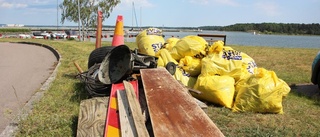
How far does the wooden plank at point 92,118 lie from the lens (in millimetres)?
3306

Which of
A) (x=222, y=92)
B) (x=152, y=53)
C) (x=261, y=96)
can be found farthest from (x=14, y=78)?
(x=261, y=96)

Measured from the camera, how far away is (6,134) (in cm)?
349

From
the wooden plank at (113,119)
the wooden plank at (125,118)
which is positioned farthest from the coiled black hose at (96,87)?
the wooden plank at (125,118)

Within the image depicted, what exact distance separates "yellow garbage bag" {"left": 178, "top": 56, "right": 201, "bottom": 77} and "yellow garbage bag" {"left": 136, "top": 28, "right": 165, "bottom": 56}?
128 cm

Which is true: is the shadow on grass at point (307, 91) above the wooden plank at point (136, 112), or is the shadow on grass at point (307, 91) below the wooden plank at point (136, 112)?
below

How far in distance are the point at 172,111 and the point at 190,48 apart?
2620 millimetres

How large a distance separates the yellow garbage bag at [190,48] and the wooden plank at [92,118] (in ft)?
7.51

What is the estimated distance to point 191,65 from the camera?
5.56 m

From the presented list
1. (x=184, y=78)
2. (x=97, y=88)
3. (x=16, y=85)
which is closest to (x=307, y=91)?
(x=184, y=78)

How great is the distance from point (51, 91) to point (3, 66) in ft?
15.8

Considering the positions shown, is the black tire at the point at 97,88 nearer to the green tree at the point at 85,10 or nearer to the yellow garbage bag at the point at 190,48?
the yellow garbage bag at the point at 190,48

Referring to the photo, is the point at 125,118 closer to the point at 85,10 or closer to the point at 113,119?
the point at 113,119

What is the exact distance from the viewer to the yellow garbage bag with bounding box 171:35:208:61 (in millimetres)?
5781

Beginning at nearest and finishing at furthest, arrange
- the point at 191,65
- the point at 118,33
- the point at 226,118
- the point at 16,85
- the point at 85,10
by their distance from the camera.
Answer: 1. the point at 226,118
2. the point at 191,65
3. the point at 16,85
4. the point at 118,33
5. the point at 85,10
